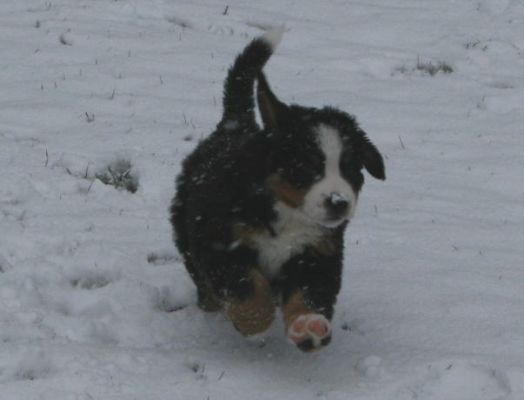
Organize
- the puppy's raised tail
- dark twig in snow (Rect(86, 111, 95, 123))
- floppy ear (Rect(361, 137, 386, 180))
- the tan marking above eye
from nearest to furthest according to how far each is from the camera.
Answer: the tan marking above eye, floppy ear (Rect(361, 137, 386, 180)), the puppy's raised tail, dark twig in snow (Rect(86, 111, 95, 123))

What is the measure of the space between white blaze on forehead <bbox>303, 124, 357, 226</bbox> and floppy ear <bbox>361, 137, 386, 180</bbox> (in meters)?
0.18

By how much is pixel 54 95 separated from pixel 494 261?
303 centimetres

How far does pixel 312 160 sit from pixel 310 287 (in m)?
0.46

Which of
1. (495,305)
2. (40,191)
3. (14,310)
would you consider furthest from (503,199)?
(14,310)

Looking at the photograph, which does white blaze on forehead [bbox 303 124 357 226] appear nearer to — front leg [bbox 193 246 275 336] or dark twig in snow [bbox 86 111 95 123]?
front leg [bbox 193 246 275 336]

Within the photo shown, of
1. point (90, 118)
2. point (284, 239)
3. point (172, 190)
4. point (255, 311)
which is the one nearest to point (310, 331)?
point (255, 311)

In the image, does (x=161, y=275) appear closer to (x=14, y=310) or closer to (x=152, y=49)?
(x=14, y=310)

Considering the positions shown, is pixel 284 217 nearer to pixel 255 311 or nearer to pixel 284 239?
pixel 284 239

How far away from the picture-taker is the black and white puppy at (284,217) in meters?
3.27

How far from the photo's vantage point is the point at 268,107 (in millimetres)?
3357

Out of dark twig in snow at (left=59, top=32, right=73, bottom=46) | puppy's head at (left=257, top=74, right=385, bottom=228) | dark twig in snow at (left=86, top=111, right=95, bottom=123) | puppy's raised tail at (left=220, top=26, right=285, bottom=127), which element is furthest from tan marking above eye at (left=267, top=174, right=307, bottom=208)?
dark twig in snow at (left=59, top=32, right=73, bottom=46)

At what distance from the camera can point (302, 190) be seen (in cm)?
327

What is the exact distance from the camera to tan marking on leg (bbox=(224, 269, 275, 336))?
3.32m

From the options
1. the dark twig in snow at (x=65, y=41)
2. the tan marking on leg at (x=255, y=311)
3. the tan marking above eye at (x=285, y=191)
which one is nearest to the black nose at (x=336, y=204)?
the tan marking above eye at (x=285, y=191)
